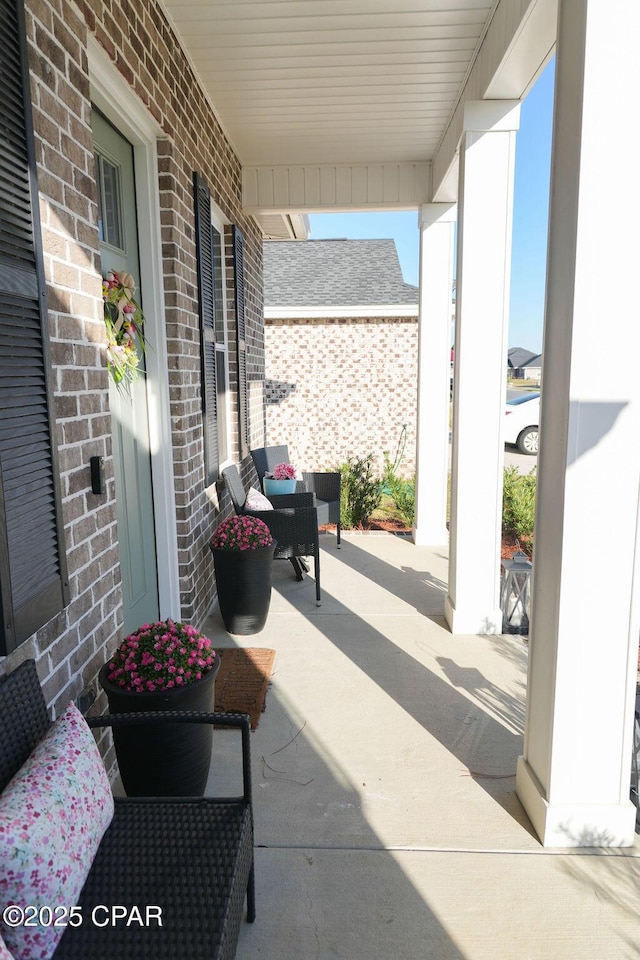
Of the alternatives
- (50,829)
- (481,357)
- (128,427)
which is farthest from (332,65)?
(50,829)

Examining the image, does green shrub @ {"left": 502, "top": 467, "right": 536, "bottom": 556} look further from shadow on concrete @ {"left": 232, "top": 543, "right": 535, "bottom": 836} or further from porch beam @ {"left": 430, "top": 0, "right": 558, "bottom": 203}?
porch beam @ {"left": 430, "top": 0, "right": 558, "bottom": 203}

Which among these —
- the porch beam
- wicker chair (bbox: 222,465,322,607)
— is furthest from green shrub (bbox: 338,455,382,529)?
the porch beam

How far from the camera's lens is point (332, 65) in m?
3.81

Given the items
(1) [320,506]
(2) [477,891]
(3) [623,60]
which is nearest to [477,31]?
(3) [623,60]

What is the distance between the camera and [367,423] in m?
9.87

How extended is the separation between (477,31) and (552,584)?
2903mm

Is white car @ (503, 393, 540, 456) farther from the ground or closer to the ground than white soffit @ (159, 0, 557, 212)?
closer to the ground

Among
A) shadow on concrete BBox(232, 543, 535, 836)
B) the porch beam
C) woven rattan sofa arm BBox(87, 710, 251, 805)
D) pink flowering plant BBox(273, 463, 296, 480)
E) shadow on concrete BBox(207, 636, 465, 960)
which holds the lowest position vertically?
shadow on concrete BBox(207, 636, 465, 960)

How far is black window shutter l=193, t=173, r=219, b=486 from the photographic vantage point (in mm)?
3996

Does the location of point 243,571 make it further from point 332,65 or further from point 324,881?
point 332,65

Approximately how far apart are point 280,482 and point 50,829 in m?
4.22

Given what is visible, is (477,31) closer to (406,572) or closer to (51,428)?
(51,428)

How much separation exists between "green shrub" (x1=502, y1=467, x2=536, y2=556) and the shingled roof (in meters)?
3.71

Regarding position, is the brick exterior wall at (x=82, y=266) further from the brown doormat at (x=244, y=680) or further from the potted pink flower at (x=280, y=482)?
the potted pink flower at (x=280, y=482)
